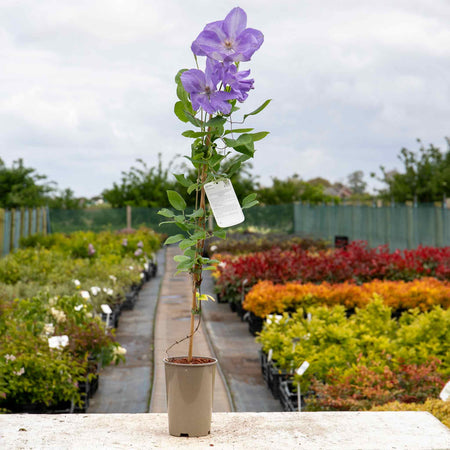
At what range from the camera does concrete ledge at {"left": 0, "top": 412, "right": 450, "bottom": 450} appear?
7.04 ft

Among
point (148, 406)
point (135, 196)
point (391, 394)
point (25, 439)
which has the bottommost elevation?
point (148, 406)

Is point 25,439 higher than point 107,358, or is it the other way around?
point 25,439

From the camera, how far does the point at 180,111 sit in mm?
2236

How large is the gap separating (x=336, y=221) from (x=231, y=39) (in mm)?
22138

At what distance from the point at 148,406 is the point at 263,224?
79.7 ft

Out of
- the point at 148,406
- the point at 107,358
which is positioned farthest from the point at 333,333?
the point at 107,358

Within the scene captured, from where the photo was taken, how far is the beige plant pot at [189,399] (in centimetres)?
226

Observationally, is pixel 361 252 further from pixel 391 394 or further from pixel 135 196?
pixel 135 196

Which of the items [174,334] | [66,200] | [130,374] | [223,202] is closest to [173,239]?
[223,202]

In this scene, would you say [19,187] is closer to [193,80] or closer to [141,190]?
[141,190]

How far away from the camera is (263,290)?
27.2ft

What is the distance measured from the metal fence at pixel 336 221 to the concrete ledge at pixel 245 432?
13.2 meters

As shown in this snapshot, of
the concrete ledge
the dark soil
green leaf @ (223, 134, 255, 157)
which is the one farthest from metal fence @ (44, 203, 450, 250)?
green leaf @ (223, 134, 255, 157)

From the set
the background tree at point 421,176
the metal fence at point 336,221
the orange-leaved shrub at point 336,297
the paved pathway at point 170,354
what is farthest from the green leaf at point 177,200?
the background tree at point 421,176
